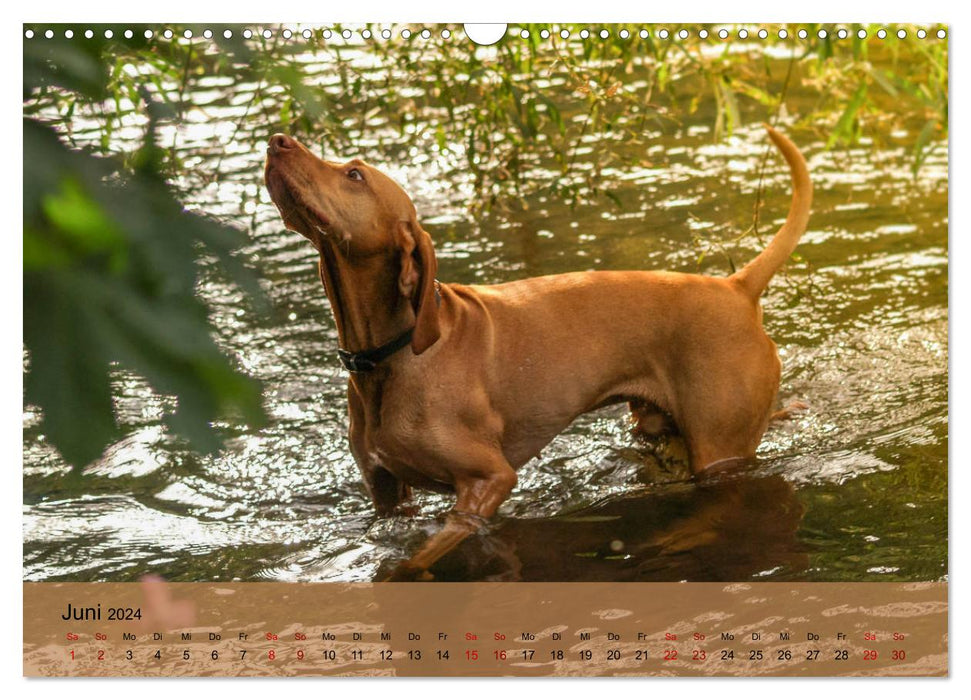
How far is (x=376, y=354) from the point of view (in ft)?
12.1

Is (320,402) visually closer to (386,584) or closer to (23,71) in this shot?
(386,584)

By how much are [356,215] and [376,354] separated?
474 mm

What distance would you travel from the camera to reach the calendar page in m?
0.75

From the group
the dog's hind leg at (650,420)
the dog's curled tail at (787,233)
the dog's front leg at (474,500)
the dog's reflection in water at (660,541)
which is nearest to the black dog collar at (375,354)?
the dog's front leg at (474,500)

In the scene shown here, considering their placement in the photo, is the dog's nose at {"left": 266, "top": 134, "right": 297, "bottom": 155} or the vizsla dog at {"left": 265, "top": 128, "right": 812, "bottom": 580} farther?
→ the vizsla dog at {"left": 265, "top": 128, "right": 812, "bottom": 580}

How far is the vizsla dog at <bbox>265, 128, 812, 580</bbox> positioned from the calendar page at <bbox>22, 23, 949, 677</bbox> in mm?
12

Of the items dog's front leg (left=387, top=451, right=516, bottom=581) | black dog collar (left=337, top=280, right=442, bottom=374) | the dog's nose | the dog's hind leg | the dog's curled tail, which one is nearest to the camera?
the dog's nose

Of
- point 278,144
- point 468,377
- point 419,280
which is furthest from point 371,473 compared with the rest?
point 278,144

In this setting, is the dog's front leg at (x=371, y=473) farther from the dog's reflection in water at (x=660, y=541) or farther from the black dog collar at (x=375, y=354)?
the dog's reflection in water at (x=660, y=541)

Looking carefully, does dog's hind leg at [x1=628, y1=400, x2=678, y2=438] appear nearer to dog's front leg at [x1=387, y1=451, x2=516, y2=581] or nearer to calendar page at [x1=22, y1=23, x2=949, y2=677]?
calendar page at [x1=22, y1=23, x2=949, y2=677]

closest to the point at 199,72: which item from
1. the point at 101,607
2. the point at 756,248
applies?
the point at 101,607

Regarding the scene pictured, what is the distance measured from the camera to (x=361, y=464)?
3.99 m

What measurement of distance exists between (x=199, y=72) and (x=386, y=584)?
2487 millimetres

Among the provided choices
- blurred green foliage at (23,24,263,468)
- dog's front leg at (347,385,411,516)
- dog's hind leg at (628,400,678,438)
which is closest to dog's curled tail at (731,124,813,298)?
dog's hind leg at (628,400,678,438)
